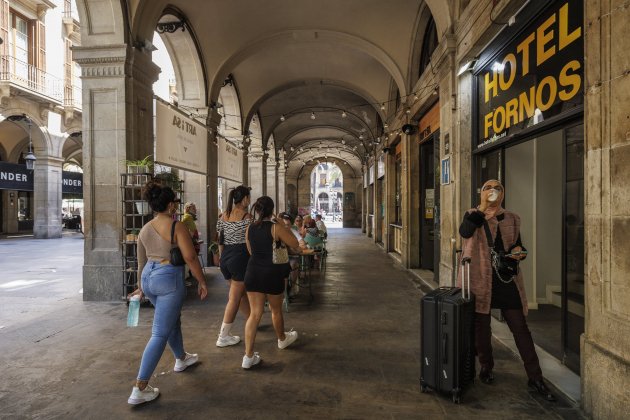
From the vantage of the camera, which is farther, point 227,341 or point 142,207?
point 142,207

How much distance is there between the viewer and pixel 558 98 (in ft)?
10.9

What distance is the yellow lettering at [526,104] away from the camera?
12.3 feet

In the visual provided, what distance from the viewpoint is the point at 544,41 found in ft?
11.8

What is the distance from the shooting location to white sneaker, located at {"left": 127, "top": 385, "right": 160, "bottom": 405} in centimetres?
274

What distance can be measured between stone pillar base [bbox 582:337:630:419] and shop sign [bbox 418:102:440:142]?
539 cm

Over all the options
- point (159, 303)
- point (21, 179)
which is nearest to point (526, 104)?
point (159, 303)

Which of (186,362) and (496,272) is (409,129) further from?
(186,362)

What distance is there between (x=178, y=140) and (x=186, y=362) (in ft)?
16.7

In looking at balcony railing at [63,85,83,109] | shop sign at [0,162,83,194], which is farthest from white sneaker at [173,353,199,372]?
shop sign at [0,162,83,194]

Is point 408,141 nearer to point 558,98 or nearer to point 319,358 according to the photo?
point 558,98

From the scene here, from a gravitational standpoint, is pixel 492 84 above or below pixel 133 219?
above

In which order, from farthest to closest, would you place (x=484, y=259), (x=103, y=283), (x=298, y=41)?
(x=298, y=41)
(x=103, y=283)
(x=484, y=259)

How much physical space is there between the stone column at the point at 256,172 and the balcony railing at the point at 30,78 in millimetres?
9162

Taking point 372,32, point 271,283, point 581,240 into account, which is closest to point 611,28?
point 581,240
